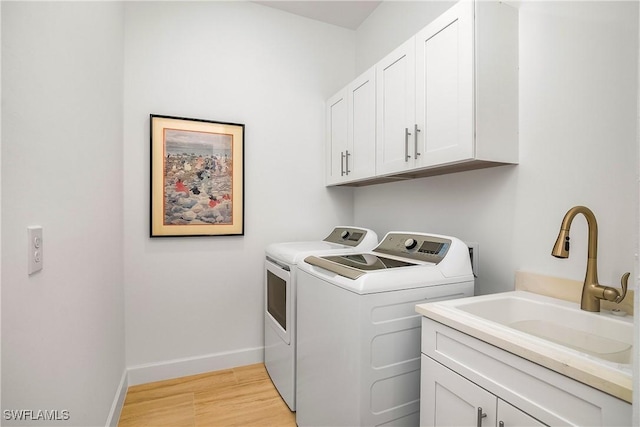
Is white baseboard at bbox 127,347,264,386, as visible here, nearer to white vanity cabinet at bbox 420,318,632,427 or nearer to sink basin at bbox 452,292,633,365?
white vanity cabinet at bbox 420,318,632,427

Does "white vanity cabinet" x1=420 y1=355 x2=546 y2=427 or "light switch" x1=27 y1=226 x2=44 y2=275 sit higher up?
"light switch" x1=27 y1=226 x2=44 y2=275

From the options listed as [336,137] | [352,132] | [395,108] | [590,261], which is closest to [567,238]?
[590,261]

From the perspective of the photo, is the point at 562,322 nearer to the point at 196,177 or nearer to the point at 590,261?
the point at 590,261

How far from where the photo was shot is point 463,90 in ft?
4.67

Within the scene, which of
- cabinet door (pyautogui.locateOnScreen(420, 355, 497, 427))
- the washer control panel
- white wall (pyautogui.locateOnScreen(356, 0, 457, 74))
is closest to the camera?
cabinet door (pyautogui.locateOnScreen(420, 355, 497, 427))

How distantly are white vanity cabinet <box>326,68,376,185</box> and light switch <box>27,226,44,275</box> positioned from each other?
1664 millimetres

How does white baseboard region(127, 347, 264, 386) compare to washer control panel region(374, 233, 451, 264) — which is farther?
white baseboard region(127, 347, 264, 386)

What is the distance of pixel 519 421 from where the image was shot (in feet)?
2.82

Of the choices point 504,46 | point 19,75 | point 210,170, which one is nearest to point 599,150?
point 504,46

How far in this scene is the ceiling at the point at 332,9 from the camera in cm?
252

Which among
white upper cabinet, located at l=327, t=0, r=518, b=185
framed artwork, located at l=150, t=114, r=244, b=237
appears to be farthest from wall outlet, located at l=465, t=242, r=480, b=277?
framed artwork, located at l=150, t=114, r=244, b=237

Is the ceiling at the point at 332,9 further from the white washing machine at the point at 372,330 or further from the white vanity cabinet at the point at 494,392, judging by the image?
the white vanity cabinet at the point at 494,392

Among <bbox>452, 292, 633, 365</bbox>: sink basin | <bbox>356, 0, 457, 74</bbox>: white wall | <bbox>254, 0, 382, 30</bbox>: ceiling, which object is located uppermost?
<bbox>254, 0, 382, 30</bbox>: ceiling

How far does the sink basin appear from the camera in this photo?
1034 millimetres
